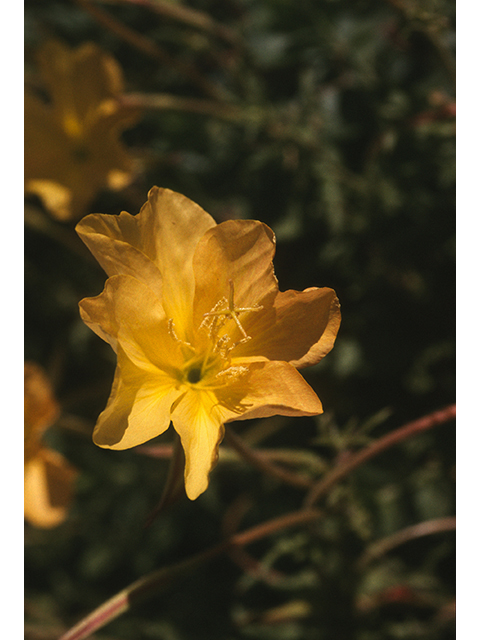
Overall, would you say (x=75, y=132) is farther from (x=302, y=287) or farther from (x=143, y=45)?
(x=302, y=287)

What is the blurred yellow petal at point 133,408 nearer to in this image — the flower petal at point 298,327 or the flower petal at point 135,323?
the flower petal at point 135,323

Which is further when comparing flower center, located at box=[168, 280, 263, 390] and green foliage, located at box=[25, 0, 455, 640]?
green foliage, located at box=[25, 0, 455, 640]

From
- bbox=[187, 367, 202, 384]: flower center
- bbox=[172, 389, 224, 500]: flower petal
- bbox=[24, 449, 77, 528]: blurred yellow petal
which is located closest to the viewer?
bbox=[172, 389, 224, 500]: flower petal

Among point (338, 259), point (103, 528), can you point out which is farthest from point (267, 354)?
point (103, 528)

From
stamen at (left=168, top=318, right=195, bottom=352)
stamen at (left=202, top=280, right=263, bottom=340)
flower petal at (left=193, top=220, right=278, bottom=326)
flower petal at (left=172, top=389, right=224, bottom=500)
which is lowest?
flower petal at (left=172, top=389, right=224, bottom=500)

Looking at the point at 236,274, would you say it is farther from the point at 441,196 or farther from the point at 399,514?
the point at 399,514

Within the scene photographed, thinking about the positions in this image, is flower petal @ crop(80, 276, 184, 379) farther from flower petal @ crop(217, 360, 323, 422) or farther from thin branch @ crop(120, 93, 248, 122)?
thin branch @ crop(120, 93, 248, 122)

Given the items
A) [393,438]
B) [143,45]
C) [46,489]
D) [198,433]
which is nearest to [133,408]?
[198,433]

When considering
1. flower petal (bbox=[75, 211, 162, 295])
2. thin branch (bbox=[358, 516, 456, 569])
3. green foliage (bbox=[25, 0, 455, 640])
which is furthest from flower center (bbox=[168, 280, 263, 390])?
thin branch (bbox=[358, 516, 456, 569])
